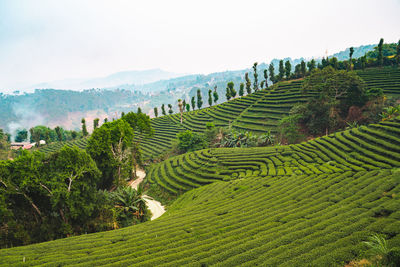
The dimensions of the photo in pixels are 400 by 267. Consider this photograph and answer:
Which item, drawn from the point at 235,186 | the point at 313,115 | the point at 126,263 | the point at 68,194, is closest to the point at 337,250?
the point at 126,263

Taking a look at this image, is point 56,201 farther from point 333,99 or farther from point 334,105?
point 334,105

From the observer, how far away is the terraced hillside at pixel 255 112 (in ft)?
145

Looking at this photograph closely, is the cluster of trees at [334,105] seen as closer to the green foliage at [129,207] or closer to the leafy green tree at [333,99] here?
the leafy green tree at [333,99]

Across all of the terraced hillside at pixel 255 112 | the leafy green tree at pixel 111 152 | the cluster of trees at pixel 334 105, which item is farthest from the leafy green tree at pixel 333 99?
the leafy green tree at pixel 111 152

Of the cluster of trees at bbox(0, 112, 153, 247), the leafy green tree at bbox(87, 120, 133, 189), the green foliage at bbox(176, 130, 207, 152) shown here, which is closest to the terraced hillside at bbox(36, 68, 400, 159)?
the green foliage at bbox(176, 130, 207, 152)

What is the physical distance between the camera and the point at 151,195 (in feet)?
96.4

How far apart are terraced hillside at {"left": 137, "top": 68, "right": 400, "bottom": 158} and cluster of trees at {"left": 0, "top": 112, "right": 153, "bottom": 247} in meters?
27.0

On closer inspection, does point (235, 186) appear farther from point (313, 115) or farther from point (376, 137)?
point (313, 115)

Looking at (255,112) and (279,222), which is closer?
(279,222)

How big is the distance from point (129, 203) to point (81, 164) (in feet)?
19.3

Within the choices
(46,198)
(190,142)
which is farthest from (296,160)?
(46,198)

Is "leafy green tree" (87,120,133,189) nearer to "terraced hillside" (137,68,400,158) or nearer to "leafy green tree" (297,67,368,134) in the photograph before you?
"terraced hillside" (137,68,400,158)

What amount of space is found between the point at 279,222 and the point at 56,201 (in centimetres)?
1538

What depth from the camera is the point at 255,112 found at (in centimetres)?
5300
